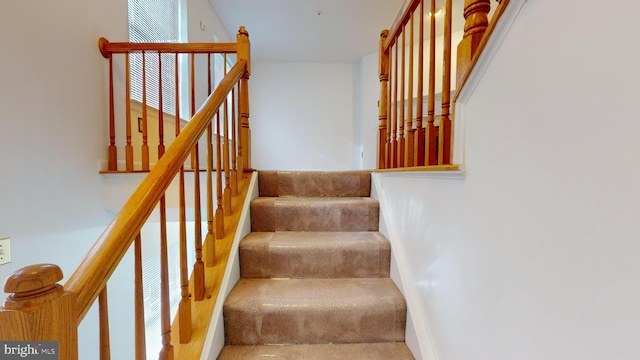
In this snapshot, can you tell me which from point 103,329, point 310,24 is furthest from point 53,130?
point 310,24

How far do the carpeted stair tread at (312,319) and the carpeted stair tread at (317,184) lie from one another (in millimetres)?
836

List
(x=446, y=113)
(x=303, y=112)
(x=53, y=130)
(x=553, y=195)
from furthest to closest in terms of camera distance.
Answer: (x=303, y=112) → (x=53, y=130) → (x=446, y=113) → (x=553, y=195)

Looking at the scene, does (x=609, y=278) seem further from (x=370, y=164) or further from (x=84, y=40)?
(x=370, y=164)

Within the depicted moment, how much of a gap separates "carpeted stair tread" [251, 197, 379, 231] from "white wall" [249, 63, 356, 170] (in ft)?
9.53

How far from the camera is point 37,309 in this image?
41 centimetres

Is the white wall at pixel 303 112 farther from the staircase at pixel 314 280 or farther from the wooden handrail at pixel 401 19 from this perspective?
the wooden handrail at pixel 401 19

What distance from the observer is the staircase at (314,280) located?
3.70ft

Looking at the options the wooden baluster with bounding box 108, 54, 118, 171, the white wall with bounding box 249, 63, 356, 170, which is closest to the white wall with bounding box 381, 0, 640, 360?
Result: the wooden baluster with bounding box 108, 54, 118, 171

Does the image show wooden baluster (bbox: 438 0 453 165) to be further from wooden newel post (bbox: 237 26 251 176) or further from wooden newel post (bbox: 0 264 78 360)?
wooden newel post (bbox: 237 26 251 176)

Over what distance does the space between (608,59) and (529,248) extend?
1.22 feet

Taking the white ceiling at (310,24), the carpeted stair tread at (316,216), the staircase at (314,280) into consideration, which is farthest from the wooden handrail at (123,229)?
the white ceiling at (310,24)

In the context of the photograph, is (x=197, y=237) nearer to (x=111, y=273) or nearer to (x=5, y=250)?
(x=111, y=273)

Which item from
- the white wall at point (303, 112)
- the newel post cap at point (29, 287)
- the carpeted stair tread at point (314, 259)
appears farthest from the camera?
the white wall at point (303, 112)

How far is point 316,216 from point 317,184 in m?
0.34
